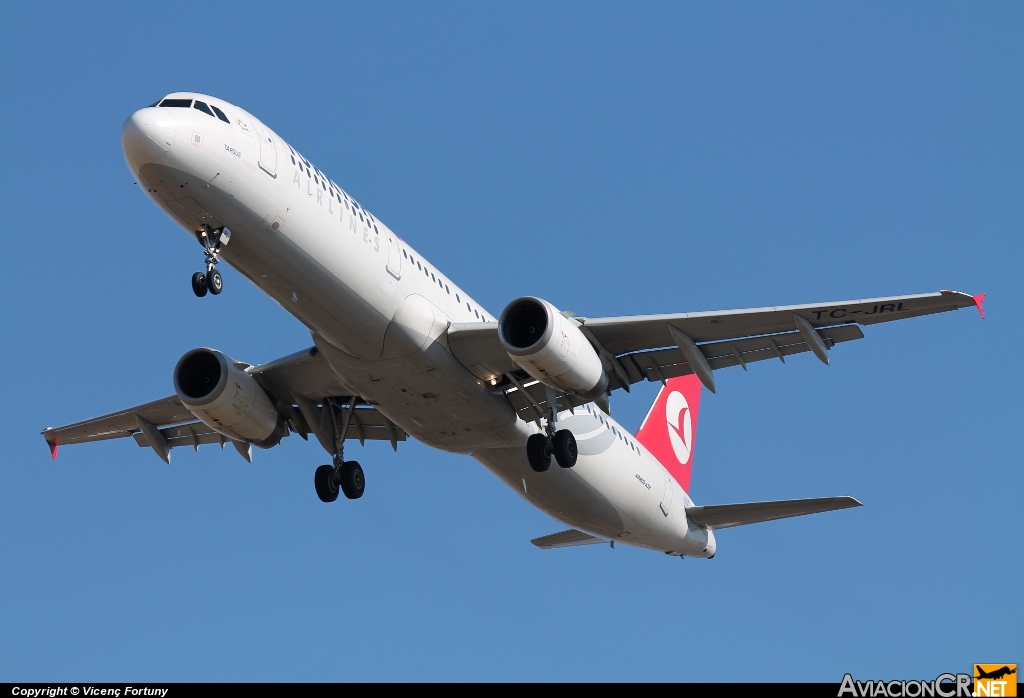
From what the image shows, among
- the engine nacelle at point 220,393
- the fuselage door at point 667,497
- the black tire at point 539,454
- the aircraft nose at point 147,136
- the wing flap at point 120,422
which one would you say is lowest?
the black tire at point 539,454

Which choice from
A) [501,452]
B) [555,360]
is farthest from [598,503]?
[555,360]

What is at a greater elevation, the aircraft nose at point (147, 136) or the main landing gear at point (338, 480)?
the aircraft nose at point (147, 136)

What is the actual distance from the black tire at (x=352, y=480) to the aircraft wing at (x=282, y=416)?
2.10 feet

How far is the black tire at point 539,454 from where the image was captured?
2811cm

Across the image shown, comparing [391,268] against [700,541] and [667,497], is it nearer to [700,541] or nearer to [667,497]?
[667,497]

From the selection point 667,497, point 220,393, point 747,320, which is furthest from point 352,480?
point 747,320

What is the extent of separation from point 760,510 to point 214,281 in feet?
51.2

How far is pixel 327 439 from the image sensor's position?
3075 cm

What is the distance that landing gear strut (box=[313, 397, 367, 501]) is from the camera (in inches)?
1201

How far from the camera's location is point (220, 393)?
28500 millimetres

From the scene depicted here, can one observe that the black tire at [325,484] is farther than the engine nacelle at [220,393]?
Yes

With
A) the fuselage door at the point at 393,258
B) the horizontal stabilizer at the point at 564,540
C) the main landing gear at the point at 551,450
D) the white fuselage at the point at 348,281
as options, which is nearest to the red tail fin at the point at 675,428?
the horizontal stabilizer at the point at 564,540

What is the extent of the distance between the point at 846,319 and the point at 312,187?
34.5ft

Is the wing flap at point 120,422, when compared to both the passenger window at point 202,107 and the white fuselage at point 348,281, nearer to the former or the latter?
the white fuselage at point 348,281
